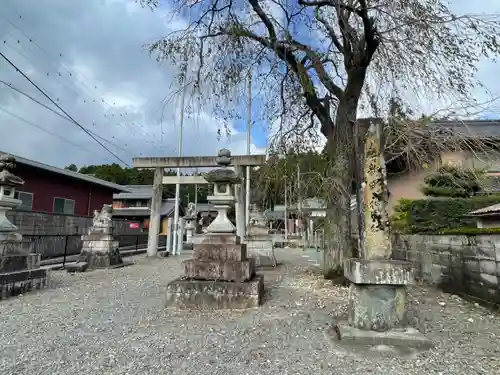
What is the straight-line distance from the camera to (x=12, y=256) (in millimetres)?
5809

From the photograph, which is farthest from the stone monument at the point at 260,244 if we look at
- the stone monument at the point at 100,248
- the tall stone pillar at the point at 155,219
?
the tall stone pillar at the point at 155,219

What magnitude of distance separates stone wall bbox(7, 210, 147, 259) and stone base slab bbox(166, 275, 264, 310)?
22.0 feet

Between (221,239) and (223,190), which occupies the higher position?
(223,190)

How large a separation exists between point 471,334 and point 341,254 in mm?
3311

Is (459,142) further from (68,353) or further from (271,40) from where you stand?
(68,353)

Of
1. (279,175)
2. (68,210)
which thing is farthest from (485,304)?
(68,210)

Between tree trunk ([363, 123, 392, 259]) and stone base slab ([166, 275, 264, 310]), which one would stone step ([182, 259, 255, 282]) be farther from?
tree trunk ([363, 123, 392, 259])

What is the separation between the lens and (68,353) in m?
3.16

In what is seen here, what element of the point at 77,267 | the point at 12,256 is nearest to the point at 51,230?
the point at 77,267

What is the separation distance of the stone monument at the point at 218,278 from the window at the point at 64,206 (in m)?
13.4

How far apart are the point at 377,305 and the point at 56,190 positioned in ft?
55.0

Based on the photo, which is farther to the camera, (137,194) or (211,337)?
(137,194)

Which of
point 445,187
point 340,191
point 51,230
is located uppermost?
point 445,187

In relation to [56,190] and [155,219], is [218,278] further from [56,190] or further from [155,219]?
[56,190]
